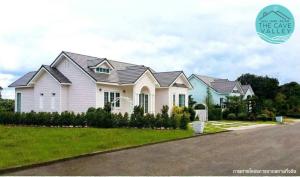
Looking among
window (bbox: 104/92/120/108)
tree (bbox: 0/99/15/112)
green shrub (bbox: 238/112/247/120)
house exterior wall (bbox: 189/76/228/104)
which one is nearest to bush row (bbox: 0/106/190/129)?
window (bbox: 104/92/120/108)

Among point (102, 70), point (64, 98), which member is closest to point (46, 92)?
point (64, 98)

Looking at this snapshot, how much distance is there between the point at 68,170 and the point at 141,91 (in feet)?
82.9

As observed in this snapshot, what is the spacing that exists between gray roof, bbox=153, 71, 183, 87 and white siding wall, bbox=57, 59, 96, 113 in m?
Answer: 9.24

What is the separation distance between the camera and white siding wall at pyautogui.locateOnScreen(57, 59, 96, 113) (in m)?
32.9

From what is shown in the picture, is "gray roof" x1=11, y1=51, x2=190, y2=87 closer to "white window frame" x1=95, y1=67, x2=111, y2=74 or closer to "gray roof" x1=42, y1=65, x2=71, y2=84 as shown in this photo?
"gray roof" x1=42, y1=65, x2=71, y2=84

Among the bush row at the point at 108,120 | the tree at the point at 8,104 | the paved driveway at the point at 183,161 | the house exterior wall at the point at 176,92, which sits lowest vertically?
the paved driveway at the point at 183,161

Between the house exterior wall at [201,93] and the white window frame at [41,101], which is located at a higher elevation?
the house exterior wall at [201,93]

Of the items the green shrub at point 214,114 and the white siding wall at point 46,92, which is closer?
the white siding wall at point 46,92

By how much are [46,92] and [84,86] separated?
3.78 metres


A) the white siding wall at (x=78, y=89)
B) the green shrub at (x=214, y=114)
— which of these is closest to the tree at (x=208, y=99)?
the green shrub at (x=214, y=114)

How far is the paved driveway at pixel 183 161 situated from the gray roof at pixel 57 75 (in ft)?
58.9

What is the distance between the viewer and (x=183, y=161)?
13.2 metres

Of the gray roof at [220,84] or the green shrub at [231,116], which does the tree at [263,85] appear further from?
the green shrub at [231,116]

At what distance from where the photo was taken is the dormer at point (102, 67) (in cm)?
3400
